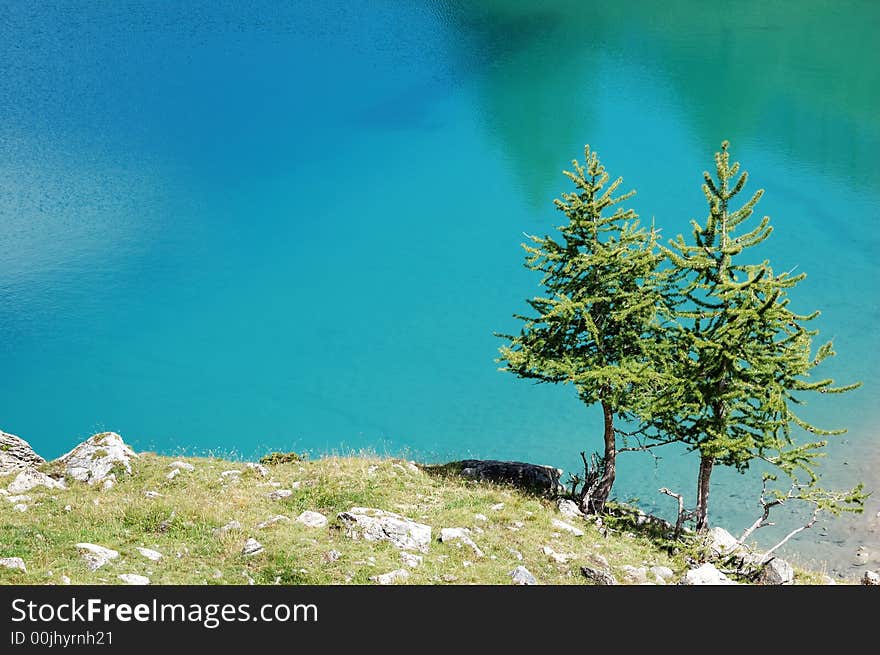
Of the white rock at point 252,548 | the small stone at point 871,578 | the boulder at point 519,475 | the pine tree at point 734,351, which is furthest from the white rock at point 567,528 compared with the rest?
the small stone at point 871,578

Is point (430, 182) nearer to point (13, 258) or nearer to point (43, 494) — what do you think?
point (13, 258)

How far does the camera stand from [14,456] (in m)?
25.9

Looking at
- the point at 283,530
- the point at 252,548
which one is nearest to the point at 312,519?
the point at 283,530

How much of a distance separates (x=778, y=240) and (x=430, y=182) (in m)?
21.5

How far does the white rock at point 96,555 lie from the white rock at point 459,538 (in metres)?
6.40

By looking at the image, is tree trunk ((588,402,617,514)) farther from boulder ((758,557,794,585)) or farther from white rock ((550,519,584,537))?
boulder ((758,557,794,585))

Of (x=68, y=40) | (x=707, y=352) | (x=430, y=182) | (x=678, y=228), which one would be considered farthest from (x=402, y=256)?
(x=68, y=40)

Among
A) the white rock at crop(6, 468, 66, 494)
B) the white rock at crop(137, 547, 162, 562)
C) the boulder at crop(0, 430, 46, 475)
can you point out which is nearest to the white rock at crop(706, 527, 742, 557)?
the white rock at crop(137, 547, 162, 562)

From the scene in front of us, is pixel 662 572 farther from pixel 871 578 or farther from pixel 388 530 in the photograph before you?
pixel 871 578

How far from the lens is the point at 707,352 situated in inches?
909

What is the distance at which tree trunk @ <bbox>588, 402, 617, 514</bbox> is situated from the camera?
25.1 metres

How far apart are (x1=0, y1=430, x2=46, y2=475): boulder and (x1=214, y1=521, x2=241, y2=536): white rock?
803cm

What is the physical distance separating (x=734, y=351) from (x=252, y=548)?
1174 centimetres

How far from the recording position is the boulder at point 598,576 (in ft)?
62.8
